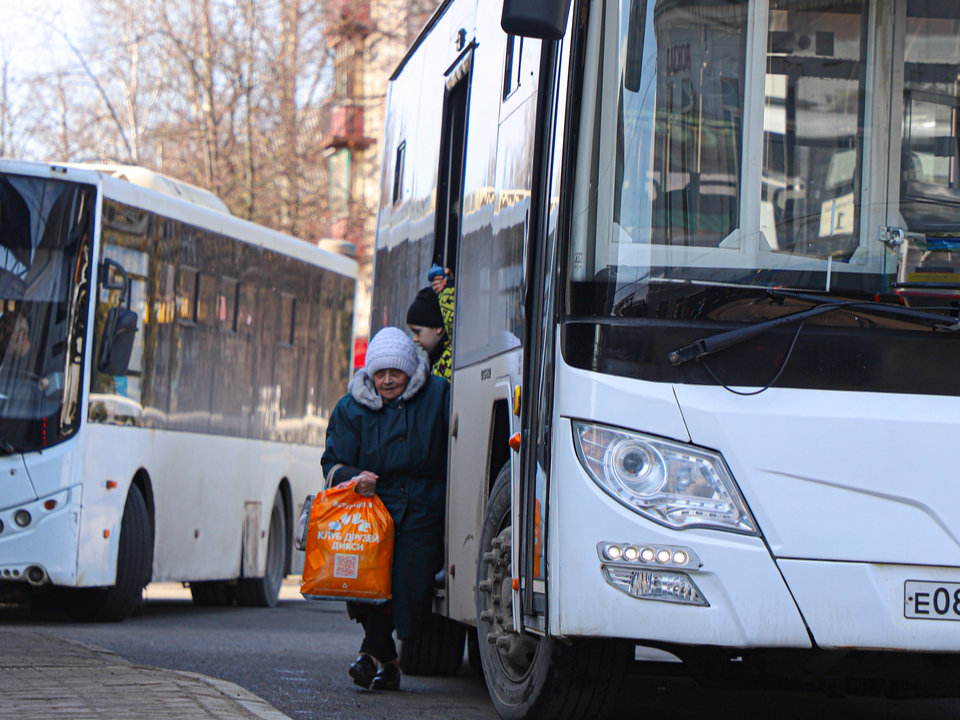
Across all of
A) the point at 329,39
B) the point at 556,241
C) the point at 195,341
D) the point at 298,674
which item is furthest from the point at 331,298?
the point at 329,39

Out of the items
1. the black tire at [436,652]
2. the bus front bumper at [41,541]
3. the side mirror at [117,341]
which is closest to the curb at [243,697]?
the black tire at [436,652]

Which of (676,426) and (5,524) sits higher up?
(676,426)

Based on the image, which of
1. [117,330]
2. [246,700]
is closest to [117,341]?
[117,330]

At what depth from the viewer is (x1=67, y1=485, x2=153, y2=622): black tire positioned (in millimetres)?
12602

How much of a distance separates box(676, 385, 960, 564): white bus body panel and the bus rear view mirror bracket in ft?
26.0

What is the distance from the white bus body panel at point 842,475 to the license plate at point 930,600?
70 mm

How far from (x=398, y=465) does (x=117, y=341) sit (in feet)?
16.9

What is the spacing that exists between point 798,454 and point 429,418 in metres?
3.03

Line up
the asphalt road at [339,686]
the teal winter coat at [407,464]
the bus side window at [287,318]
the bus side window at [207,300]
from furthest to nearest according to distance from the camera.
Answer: the bus side window at [287,318]
the bus side window at [207,300]
the teal winter coat at [407,464]
the asphalt road at [339,686]

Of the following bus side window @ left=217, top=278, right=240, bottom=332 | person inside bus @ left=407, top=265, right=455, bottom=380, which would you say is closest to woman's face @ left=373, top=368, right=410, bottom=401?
person inside bus @ left=407, top=265, right=455, bottom=380

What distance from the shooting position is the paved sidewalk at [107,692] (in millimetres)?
5977

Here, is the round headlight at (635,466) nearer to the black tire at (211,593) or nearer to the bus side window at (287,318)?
the black tire at (211,593)

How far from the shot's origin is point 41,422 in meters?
11.8

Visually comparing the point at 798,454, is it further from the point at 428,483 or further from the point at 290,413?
the point at 290,413
